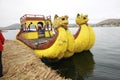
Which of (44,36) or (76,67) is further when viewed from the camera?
(44,36)

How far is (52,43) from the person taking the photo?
13.9 meters

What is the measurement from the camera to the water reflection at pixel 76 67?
12.5 metres

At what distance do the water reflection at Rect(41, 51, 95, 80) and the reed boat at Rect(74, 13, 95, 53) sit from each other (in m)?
0.99

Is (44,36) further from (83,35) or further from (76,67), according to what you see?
(76,67)

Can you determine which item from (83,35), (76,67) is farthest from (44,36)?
(76,67)

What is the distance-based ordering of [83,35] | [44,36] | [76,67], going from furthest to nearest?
[44,36]
[83,35]
[76,67]

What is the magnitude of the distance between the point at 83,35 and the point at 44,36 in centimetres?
696

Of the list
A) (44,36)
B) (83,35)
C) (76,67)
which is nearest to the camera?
(76,67)

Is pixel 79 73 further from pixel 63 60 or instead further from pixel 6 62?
pixel 6 62

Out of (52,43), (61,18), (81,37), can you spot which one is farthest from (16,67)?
(81,37)

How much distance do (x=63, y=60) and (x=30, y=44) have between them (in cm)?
342

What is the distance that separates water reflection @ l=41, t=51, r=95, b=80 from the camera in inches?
494

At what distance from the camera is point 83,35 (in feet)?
55.9

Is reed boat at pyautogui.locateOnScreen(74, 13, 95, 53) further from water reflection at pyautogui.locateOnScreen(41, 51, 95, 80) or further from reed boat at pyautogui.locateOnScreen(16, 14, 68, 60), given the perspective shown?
reed boat at pyautogui.locateOnScreen(16, 14, 68, 60)
